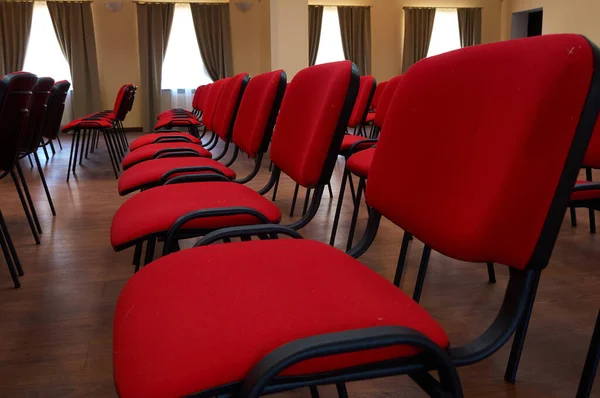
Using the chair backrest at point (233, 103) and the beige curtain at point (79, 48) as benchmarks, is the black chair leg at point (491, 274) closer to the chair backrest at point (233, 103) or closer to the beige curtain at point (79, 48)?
the chair backrest at point (233, 103)

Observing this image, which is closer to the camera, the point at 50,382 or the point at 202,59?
the point at 50,382

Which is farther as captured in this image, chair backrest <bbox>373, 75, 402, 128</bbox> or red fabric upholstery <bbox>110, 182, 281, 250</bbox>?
chair backrest <bbox>373, 75, 402, 128</bbox>

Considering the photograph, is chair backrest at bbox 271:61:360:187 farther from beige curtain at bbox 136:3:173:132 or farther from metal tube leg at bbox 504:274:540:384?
beige curtain at bbox 136:3:173:132

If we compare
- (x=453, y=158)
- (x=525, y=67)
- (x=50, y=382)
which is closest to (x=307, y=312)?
(x=453, y=158)

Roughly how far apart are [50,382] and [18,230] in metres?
1.90

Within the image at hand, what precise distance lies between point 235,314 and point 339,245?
2006 mm

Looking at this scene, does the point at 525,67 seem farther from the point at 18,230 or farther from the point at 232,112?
the point at 18,230

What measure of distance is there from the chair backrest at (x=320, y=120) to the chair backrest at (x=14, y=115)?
4.19ft

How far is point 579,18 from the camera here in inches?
356

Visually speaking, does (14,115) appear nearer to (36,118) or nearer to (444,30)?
(36,118)

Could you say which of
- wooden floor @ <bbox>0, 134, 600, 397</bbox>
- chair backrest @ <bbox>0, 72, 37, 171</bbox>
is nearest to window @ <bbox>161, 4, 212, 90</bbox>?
wooden floor @ <bbox>0, 134, 600, 397</bbox>

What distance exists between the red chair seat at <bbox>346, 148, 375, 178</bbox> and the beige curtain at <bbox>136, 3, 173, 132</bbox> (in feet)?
29.9

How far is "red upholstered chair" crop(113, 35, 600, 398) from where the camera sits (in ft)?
2.08

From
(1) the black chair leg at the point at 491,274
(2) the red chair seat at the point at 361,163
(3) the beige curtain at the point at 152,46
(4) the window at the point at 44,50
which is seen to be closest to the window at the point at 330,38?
(3) the beige curtain at the point at 152,46
